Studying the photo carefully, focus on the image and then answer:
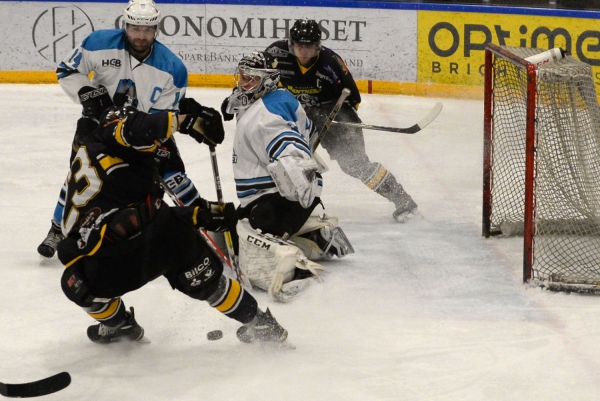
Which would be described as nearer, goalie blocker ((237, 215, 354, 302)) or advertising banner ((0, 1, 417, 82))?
goalie blocker ((237, 215, 354, 302))

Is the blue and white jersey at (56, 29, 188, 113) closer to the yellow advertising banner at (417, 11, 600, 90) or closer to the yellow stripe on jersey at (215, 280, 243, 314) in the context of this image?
the yellow stripe on jersey at (215, 280, 243, 314)

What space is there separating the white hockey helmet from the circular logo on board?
3.66 meters

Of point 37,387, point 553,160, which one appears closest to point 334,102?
Answer: point 553,160

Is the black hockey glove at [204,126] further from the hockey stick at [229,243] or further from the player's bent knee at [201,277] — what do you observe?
the hockey stick at [229,243]

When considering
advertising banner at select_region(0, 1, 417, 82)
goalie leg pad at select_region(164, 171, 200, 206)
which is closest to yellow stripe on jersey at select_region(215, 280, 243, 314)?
goalie leg pad at select_region(164, 171, 200, 206)

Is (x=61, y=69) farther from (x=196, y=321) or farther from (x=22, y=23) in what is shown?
(x=22, y=23)

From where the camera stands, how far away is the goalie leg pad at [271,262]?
3.62m

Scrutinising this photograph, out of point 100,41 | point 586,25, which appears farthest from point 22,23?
point 586,25

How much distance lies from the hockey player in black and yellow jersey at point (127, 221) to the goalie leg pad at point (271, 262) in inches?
25.4

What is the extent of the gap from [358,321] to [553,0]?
14.3ft

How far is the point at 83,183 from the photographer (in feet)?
9.29

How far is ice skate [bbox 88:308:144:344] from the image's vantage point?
10.5ft

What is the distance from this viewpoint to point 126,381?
2975mm

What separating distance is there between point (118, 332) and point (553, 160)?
2.00 meters
